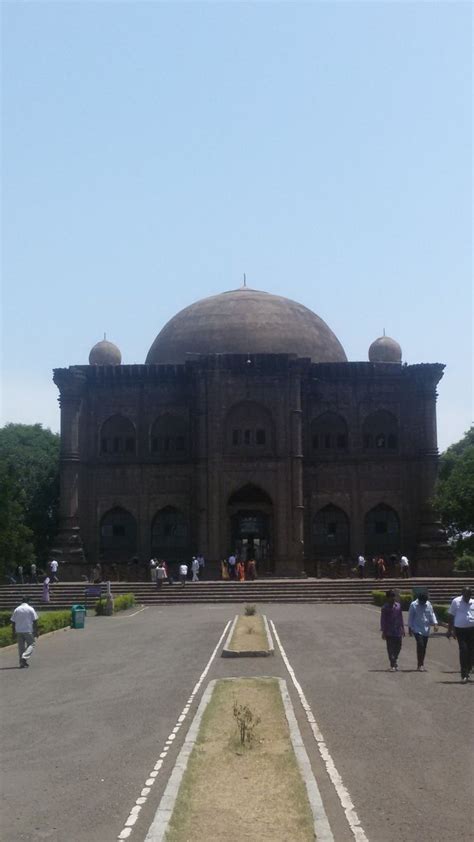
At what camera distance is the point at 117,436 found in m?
55.7

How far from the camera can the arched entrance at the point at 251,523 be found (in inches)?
2117

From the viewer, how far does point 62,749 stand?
1108cm

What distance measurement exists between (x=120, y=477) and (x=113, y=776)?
4554cm

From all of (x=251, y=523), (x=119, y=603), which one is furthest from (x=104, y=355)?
(x=119, y=603)

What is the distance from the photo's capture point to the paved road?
8.30 meters

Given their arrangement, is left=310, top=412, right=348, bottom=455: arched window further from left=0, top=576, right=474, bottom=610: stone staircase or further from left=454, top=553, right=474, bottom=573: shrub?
left=0, top=576, right=474, bottom=610: stone staircase

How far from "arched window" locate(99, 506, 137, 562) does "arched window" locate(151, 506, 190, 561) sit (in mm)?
1100

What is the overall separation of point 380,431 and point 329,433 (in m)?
2.70

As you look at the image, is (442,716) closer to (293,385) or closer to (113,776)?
(113,776)

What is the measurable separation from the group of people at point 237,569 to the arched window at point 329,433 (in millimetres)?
7780

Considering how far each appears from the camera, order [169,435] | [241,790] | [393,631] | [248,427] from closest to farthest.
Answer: [241,790] → [393,631] → [248,427] → [169,435]

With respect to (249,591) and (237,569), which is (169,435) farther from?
(249,591)

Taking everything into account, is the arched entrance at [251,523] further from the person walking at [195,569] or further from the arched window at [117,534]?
the arched window at [117,534]

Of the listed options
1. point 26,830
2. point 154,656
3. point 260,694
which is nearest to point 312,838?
point 26,830
